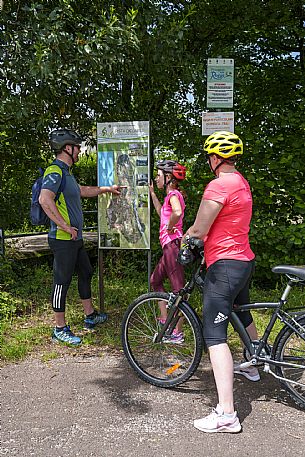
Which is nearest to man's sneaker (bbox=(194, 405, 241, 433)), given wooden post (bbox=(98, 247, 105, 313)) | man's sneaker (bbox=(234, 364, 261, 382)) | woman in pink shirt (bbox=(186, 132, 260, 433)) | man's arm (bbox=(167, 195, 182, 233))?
woman in pink shirt (bbox=(186, 132, 260, 433))

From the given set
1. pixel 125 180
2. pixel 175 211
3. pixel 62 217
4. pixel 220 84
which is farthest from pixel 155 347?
pixel 220 84

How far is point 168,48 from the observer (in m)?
5.32

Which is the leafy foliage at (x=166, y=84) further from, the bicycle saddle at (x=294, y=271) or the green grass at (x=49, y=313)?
Answer: the bicycle saddle at (x=294, y=271)

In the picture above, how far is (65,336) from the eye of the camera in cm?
496

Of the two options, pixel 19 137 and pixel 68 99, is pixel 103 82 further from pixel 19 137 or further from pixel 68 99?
pixel 19 137

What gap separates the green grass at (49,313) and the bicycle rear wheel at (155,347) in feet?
1.50

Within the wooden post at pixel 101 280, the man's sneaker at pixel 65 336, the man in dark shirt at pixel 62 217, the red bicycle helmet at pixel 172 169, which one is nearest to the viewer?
the red bicycle helmet at pixel 172 169

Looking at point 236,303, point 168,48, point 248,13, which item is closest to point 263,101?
point 248,13

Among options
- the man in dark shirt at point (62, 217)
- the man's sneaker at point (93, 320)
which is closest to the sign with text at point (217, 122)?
the man in dark shirt at point (62, 217)

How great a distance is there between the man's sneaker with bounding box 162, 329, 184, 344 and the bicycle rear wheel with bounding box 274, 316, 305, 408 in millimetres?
870

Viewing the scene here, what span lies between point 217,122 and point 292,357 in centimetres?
274

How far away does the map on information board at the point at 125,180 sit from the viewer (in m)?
5.11

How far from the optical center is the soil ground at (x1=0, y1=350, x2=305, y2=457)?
3193 millimetres

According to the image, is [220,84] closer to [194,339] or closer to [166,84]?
[166,84]
